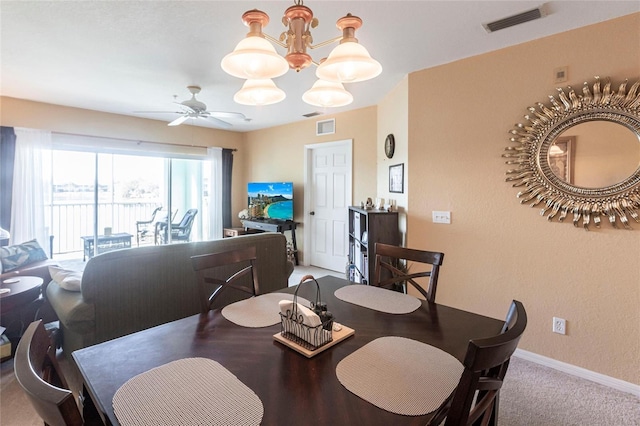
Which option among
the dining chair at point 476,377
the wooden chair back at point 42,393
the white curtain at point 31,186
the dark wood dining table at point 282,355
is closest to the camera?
the wooden chair back at point 42,393

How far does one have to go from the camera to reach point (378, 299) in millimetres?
1662

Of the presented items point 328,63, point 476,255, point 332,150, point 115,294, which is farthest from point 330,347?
point 332,150

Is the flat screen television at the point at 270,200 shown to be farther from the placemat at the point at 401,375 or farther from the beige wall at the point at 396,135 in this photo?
the placemat at the point at 401,375

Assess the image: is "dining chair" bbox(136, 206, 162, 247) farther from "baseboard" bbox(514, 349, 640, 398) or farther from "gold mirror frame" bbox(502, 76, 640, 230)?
"baseboard" bbox(514, 349, 640, 398)

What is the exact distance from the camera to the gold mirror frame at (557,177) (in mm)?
2047

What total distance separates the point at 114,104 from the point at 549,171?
531 centimetres

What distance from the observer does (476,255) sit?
275 cm

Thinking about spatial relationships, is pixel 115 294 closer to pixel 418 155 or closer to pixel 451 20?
pixel 418 155

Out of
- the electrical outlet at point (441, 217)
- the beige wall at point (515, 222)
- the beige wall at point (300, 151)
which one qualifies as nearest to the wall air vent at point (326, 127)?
the beige wall at point (300, 151)

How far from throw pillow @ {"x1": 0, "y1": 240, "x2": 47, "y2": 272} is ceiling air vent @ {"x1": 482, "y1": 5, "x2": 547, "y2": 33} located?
15.8ft

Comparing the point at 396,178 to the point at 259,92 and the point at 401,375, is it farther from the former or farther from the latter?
the point at 401,375

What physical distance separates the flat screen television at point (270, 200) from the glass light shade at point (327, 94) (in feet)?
11.8

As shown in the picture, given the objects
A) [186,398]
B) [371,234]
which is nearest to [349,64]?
[186,398]

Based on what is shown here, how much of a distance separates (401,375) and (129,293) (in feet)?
6.63
